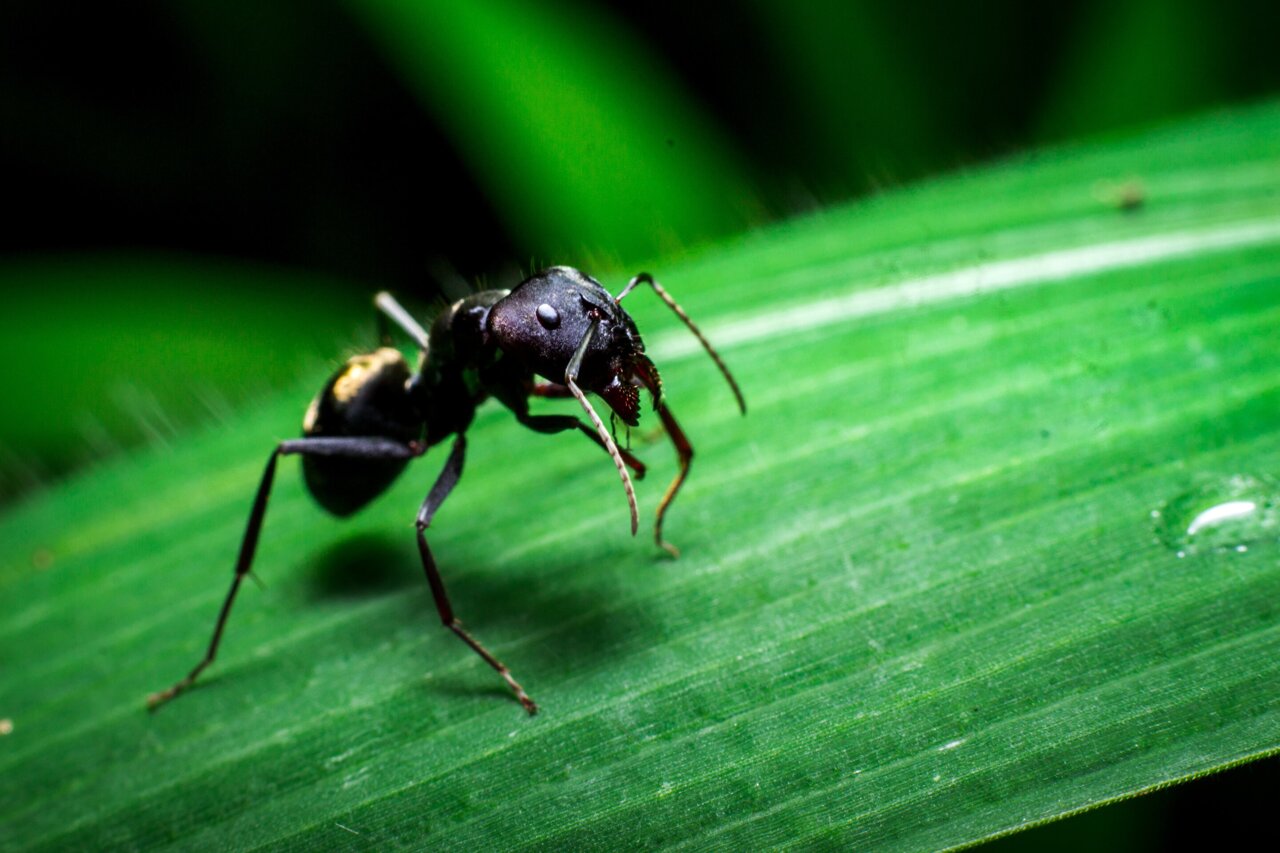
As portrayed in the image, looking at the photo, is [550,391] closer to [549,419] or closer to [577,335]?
[549,419]

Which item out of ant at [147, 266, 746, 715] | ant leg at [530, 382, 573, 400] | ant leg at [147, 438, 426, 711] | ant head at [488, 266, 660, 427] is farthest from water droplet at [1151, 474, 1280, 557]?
ant leg at [147, 438, 426, 711]

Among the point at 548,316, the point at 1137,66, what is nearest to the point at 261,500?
the point at 548,316

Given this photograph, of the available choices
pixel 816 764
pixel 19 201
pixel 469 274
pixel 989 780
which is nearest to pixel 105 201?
pixel 19 201

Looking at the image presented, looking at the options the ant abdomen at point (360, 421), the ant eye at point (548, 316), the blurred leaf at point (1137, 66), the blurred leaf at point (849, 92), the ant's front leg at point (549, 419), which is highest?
the ant eye at point (548, 316)

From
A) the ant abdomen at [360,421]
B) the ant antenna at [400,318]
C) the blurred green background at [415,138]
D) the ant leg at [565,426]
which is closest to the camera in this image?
the ant leg at [565,426]

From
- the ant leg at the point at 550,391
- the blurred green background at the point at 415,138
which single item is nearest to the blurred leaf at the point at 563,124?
the blurred green background at the point at 415,138

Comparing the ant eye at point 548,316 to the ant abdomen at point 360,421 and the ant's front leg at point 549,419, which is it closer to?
the ant's front leg at point 549,419

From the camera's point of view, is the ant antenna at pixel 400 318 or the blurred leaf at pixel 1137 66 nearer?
the ant antenna at pixel 400 318

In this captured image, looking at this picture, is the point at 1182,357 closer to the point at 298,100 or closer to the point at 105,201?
the point at 298,100

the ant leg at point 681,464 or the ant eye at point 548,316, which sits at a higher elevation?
the ant eye at point 548,316
